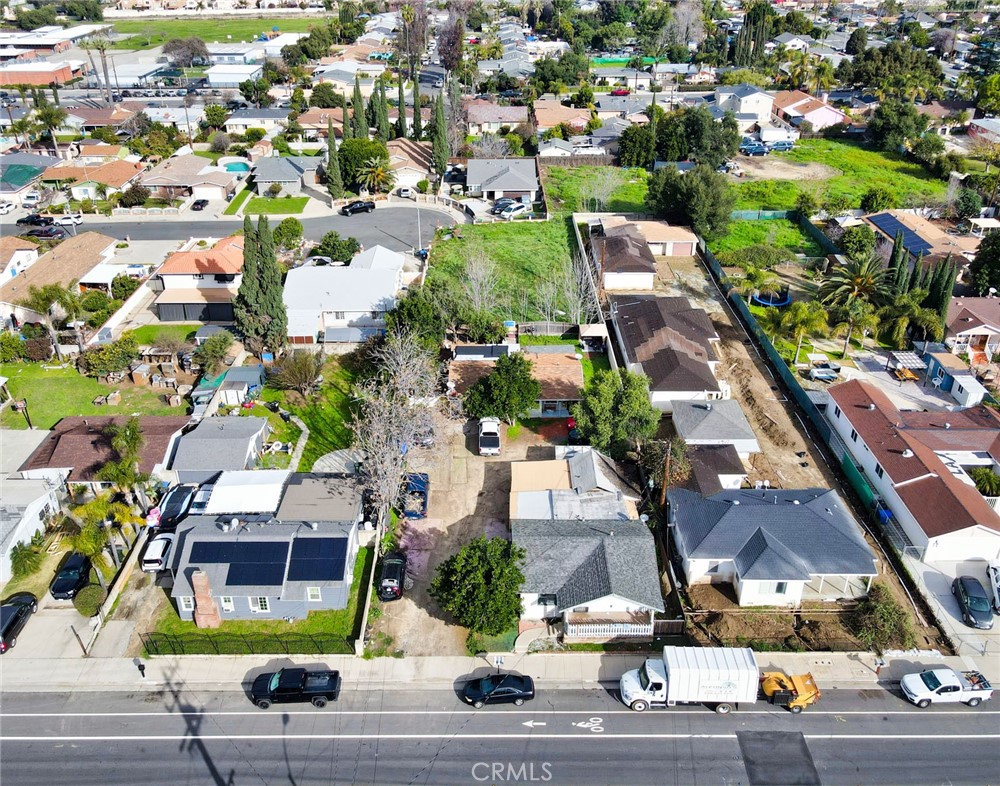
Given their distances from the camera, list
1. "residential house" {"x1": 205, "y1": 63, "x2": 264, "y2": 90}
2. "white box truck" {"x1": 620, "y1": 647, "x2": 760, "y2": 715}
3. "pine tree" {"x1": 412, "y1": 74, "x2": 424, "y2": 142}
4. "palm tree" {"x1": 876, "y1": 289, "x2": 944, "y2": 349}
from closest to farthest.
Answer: "white box truck" {"x1": 620, "y1": 647, "x2": 760, "y2": 715} < "palm tree" {"x1": 876, "y1": 289, "x2": 944, "y2": 349} < "pine tree" {"x1": 412, "y1": 74, "x2": 424, "y2": 142} < "residential house" {"x1": 205, "y1": 63, "x2": 264, "y2": 90}

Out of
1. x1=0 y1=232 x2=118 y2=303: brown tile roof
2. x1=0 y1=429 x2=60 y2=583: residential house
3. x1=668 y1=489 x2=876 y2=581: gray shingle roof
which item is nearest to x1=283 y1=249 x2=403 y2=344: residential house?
x1=0 y1=232 x2=118 y2=303: brown tile roof

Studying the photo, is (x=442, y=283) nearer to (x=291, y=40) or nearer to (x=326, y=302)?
(x=326, y=302)

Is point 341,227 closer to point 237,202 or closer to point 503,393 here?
point 237,202

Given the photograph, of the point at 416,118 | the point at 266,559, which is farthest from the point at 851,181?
the point at 266,559

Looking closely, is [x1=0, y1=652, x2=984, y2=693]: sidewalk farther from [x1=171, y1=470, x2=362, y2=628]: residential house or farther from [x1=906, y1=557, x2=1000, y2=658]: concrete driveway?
[x1=171, y1=470, x2=362, y2=628]: residential house

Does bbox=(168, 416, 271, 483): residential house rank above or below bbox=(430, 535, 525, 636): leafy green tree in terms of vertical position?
below

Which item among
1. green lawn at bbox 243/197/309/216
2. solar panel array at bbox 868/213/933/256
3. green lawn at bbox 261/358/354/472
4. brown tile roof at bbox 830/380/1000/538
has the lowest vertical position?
Answer: green lawn at bbox 261/358/354/472

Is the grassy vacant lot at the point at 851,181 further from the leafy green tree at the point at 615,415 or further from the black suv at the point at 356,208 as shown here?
the leafy green tree at the point at 615,415
